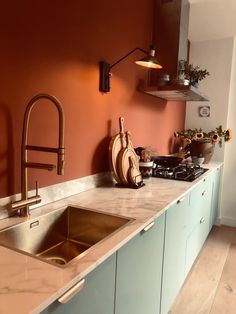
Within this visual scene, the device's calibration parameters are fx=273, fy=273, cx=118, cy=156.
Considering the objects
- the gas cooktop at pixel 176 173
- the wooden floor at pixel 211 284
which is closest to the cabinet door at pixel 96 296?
the wooden floor at pixel 211 284

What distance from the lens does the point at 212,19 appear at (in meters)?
2.93

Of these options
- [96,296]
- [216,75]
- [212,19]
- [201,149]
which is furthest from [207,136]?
[96,296]

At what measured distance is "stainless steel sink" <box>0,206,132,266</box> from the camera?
125cm

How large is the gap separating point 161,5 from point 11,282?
2618 millimetres

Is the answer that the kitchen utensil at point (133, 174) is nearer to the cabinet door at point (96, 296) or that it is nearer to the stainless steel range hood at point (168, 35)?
the stainless steel range hood at point (168, 35)

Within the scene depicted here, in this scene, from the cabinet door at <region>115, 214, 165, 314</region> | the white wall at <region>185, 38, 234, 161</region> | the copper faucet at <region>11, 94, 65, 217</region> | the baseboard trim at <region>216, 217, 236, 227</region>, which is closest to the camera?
the cabinet door at <region>115, 214, 165, 314</region>

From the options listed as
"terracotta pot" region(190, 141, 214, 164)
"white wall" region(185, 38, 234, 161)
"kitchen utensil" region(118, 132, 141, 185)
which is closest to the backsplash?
"kitchen utensil" region(118, 132, 141, 185)

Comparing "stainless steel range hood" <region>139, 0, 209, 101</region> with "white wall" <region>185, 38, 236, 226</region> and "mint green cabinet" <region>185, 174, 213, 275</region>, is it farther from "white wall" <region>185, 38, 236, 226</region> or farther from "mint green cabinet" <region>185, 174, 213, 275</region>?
"white wall" <region>185, 38, 236, 226</region>

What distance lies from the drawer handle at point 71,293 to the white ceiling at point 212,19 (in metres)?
2.66

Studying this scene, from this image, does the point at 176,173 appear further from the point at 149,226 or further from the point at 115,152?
the point at 149,226

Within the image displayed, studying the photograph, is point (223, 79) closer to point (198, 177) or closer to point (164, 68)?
point (164, 68)

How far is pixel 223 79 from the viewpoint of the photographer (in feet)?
11.7

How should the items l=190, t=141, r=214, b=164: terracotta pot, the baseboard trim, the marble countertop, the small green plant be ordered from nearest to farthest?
the marble countertop → l=190, t=141, r=214, b=164: terracotta pot → the small green plant → the baseboard trim

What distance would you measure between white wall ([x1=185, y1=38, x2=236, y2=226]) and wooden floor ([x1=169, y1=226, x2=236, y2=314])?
74 centimetres
